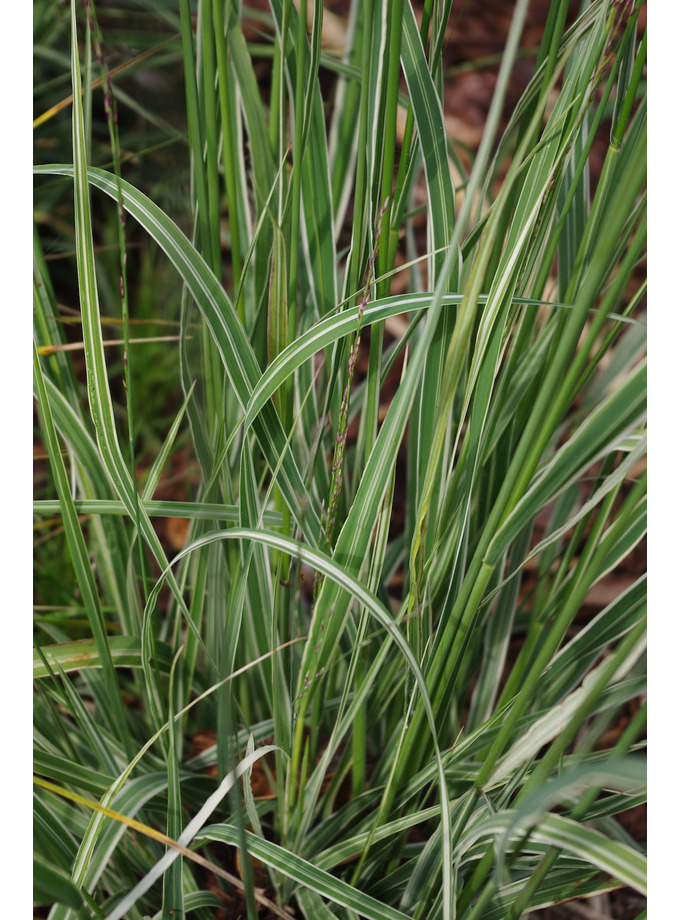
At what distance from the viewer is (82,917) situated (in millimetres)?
297

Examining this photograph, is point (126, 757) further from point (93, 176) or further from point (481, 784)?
point (93, 176)

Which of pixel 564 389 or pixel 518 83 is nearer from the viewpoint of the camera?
pixel 564 389

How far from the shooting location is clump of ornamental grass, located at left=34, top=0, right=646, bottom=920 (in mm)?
297

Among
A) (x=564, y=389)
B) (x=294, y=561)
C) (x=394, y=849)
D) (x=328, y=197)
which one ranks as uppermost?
(x=328, y=197)

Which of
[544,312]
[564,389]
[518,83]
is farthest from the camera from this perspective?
[518,83]

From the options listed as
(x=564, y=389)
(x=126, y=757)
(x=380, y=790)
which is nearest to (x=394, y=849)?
(x=380, y=790)

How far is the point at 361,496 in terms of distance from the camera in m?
0.35

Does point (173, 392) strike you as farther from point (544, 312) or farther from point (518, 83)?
point (518, 83)

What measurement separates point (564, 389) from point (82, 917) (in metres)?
0.33

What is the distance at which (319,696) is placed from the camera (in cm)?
42

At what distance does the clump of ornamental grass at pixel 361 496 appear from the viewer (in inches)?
11.7

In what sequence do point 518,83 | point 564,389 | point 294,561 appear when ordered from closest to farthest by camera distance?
point 564,389 → point 294,561 → point 518,83

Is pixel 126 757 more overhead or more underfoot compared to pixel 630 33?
more underfoot

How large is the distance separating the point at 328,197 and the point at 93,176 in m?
0.16
